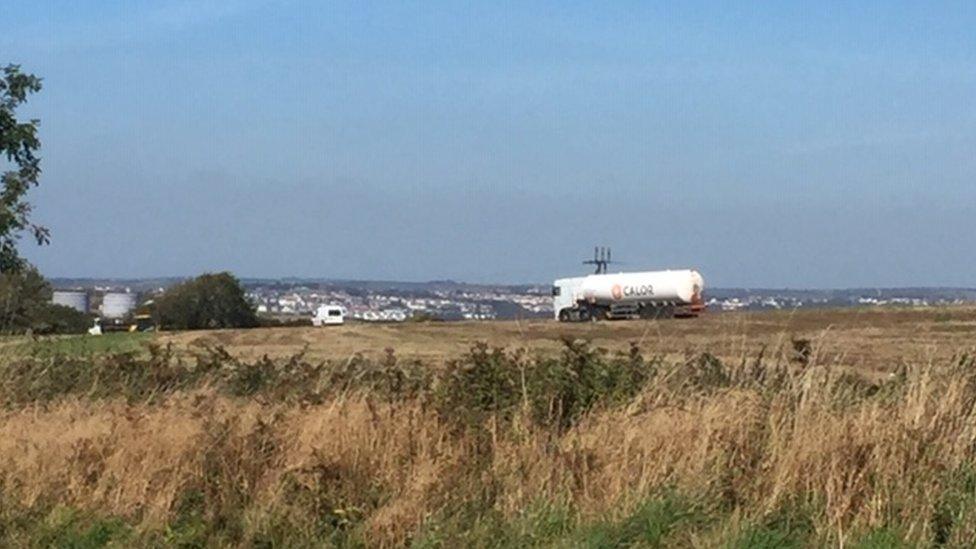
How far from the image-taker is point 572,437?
929 centimetres

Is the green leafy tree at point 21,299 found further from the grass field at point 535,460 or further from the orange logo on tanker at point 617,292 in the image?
the orange logo on tanker at point 617,292

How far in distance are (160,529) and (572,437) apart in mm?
2701

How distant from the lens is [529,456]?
8.96 m

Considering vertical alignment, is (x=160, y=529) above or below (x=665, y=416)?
below

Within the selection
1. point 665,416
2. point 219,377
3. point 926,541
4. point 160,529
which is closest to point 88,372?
point 219,377

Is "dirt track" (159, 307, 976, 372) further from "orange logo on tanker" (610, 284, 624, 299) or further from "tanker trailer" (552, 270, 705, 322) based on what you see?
"orange logo on tanker" (610, 284, 624, 299)

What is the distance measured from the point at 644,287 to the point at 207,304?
76.8 ft

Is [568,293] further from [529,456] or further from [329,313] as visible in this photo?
[529,456]

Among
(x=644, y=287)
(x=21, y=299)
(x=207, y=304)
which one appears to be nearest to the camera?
(x=21, y=299)

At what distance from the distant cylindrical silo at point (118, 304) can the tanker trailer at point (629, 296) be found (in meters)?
25.0

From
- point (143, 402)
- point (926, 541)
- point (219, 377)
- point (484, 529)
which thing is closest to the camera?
point (926, 541)

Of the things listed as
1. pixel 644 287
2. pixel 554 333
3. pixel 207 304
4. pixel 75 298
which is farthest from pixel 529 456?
pixel 75 298

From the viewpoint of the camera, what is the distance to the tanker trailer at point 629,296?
65.1 metres

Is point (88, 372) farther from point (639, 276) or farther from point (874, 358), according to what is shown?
point (639, 276)
